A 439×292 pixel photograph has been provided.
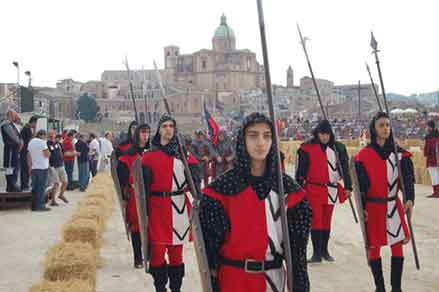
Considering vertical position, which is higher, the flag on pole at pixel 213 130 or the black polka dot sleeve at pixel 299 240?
the flag on pole at pixel 213 130

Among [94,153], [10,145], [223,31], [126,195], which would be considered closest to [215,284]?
[126,195]

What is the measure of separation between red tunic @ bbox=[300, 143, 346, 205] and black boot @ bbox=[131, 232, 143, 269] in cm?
220

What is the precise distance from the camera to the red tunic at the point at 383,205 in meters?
6.48

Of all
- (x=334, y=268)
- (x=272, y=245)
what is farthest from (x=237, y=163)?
(x=334, y=268)

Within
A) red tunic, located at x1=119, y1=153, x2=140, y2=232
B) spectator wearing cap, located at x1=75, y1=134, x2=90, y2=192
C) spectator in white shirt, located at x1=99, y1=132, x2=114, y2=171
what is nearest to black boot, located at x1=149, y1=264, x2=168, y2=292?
red tunic, located at x1=119, y1=153, x2=140, y2=232

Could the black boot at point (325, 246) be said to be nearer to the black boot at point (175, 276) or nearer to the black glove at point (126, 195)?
the black glove at point (126, 195)

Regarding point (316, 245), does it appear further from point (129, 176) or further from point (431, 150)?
point (431, 150)

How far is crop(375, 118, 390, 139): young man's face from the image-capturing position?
6578 millimetres

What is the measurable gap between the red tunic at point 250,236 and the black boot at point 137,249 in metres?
4.35

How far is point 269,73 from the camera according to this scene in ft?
11.8

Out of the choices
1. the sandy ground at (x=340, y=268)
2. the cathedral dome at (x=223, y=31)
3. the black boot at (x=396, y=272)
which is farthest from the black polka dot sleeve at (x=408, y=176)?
the cathedral dome at (x=223, y=31)

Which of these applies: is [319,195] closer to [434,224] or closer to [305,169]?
[305,169]

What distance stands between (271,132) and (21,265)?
5.87 m

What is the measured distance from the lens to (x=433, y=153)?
16.4 m
